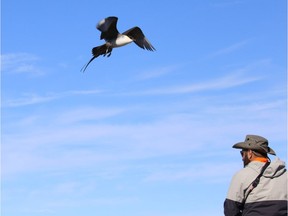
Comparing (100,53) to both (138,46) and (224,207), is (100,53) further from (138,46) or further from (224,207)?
(224,207)

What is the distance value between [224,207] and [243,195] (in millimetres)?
296

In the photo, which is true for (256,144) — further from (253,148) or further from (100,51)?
(100,51)

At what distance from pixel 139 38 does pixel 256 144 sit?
13.2m

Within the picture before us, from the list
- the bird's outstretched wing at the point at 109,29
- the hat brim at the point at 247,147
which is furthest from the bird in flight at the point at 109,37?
the hat brim at the point at 247,147

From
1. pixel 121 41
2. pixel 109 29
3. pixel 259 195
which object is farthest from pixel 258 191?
pixel 109 29

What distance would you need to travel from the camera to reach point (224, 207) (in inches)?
291

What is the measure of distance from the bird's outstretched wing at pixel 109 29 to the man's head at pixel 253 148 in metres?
12.0

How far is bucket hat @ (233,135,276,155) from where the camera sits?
7480 millimetres

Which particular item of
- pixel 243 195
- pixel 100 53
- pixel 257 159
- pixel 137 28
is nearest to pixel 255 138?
pixel 257 159

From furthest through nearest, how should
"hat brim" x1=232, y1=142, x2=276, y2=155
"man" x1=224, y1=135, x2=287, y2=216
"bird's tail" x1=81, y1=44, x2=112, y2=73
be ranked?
"bird's tail" x1=81, y1=44, x2=112, y2=73 < "hat brim" x1=232, y1=142, x2=276, y2=155 < "man" x1=224, y1=135, x2=287, y2=216

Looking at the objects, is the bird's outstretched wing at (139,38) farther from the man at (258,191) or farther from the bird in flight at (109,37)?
the man at (258,191)

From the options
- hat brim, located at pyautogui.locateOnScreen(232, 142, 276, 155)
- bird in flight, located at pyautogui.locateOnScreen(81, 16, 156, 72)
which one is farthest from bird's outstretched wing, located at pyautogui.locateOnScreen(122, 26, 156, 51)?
hat brim, located at pyautogui.locateOnScreen(232, 142, 276, 155)

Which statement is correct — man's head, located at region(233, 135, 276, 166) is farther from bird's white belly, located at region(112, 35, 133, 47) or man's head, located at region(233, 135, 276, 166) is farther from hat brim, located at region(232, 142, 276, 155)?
bird's white belly, located at region(112, 35, 133, 47)

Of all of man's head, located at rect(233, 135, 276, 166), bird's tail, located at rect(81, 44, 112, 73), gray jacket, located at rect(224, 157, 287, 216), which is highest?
bird's tail, located at rect(81, 44, 112, 73)
